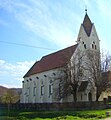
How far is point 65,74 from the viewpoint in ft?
170

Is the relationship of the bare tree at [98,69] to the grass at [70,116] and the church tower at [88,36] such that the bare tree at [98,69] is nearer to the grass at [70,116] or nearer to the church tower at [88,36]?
the church tower at [88,36]

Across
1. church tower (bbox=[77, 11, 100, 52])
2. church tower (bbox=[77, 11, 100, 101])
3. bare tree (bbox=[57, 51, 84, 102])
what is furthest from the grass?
church tower (bbox=[77, 11, 100, 52])

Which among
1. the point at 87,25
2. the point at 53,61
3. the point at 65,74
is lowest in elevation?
the point at 65,74

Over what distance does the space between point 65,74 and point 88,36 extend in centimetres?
1330

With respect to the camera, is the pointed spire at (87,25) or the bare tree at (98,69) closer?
the bare tree at (98,69)

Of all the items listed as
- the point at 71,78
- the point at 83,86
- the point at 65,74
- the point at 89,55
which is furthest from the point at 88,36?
the point at 71,78

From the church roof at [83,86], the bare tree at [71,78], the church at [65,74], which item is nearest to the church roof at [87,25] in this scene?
the church at [65,74]

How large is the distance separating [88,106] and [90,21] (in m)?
24.5

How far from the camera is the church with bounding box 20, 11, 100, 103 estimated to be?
5253 centimetres

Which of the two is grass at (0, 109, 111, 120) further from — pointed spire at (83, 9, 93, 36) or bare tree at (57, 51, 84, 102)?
pointed spire at (83, 9, 93, 36)

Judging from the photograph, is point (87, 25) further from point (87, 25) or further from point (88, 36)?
point (88, 36)

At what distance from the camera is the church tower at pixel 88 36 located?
60438 mm

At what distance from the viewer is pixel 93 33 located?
61.8 metres

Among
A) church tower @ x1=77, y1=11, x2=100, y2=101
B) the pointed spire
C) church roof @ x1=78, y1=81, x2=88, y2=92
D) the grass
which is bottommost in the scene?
the grass
